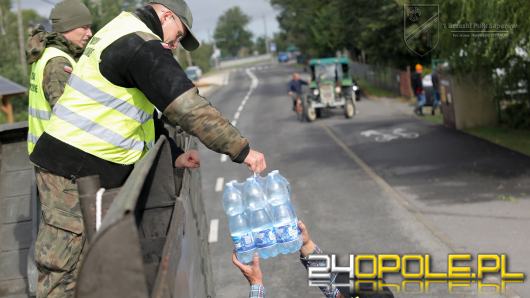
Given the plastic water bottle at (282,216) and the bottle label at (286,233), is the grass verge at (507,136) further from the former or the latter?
the bottle label at (286,233)

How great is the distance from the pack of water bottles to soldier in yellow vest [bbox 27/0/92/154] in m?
1.29

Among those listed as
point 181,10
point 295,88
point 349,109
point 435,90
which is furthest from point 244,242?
point 295,88

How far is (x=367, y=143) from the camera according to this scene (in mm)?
17000

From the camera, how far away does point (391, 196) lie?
10586 mm

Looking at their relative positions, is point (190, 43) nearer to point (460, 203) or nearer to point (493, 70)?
point (460, 203)

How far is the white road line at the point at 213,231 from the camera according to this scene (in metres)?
8.79

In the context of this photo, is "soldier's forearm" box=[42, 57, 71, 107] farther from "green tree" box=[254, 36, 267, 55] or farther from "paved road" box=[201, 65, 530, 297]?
"green tree" box=[254, 36, 267, 55]


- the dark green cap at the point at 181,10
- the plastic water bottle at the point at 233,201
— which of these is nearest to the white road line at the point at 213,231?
the plastic water bottle at the point at 233,201

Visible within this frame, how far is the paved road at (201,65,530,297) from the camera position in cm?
738

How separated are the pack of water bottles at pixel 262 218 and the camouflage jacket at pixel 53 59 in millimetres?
1280

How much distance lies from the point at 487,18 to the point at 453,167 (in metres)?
2.99

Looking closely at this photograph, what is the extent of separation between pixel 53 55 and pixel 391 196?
7292mm

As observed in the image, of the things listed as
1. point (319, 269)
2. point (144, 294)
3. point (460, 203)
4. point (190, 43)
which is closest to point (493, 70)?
point (460, 203)

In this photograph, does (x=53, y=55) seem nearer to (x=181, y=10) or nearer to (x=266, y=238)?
(x=181, y=10)
